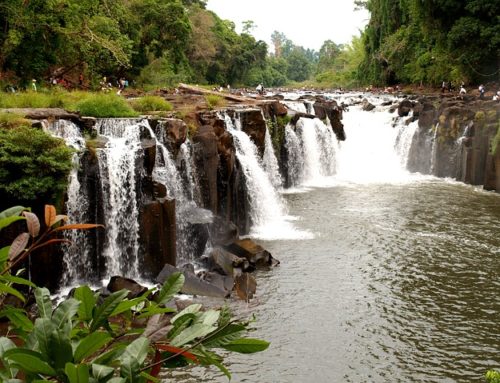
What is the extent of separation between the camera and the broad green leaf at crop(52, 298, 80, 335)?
2115 millimetres

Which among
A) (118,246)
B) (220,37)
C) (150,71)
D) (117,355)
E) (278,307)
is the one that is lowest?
(278,307)

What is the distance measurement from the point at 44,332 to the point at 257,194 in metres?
18.0

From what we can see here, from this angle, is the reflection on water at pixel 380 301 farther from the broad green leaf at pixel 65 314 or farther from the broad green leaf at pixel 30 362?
the broad green leaf at pixel 30 362

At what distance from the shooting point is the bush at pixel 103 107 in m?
16.7

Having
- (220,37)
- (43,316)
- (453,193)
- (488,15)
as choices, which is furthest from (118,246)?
(220,37)

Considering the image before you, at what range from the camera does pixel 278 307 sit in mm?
11992

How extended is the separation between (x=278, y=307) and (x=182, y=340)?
10111mm

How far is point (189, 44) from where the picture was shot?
165 feet

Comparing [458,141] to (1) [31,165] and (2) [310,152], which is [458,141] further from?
(1) [31,165]

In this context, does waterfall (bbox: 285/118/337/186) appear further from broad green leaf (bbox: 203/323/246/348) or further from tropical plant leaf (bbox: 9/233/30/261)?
→ broad green leaf (bbox: 203/323/246/348)

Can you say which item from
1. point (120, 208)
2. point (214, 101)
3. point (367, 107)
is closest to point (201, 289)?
point (120, 208)

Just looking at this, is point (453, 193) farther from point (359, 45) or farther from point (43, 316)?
point (359, 45)

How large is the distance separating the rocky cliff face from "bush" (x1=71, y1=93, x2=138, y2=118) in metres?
15.8

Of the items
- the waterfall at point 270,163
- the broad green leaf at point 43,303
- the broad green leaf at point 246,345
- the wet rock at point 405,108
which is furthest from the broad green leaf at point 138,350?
the wet rock at point 405,108
